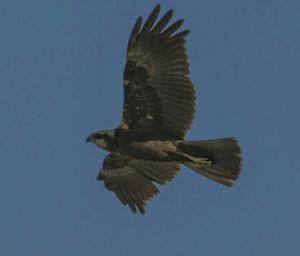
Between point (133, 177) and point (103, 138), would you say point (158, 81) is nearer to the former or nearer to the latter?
point (103, 138)

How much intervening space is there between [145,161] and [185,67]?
241 centimetres

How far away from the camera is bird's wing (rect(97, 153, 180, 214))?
16.9m

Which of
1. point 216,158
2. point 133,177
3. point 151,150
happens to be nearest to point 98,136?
point 151,150

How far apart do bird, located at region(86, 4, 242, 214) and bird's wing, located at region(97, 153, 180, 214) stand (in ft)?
3.31

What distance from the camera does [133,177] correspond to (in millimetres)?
17234

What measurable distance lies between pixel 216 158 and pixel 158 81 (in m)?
1.48

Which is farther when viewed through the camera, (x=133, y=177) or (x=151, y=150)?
(x=133, y=177)

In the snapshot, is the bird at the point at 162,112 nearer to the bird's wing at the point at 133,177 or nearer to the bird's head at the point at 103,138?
the bird's head at the point at 103,138

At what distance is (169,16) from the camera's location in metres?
15.2

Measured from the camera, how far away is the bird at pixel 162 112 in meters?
15.3

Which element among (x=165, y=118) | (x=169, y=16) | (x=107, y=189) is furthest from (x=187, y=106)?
(x=107, y=189)

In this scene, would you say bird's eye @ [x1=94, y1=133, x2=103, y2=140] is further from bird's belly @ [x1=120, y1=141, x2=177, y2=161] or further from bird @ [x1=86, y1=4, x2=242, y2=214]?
bird's belly @ [x1=120, y1=141, x2=177, y2=161]

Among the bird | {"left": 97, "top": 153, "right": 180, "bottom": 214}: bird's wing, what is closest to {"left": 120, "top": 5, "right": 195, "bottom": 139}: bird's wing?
the bird

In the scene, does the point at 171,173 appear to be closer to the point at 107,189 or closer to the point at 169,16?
the point at 107,189
